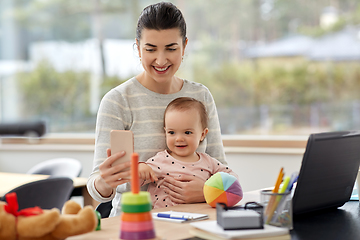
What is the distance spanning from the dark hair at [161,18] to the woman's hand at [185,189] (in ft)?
1.85

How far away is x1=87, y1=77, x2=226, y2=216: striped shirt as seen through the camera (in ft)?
5.22

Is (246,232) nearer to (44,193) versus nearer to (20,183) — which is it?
(44,193)

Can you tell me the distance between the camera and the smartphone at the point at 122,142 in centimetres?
121

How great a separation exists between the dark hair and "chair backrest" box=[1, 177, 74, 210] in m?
0.98

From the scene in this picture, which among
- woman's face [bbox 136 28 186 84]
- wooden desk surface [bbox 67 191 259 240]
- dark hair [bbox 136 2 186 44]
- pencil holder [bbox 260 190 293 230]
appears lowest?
wooden desk surface [bbox 67 191 259 240]

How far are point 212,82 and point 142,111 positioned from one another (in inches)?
93.2

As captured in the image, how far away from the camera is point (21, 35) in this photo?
15.6ft

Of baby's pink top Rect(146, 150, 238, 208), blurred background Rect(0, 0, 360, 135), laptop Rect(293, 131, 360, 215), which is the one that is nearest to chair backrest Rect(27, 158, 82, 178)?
blurred background Rect(0, 0, 360, 135)

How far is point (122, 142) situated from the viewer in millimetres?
1229

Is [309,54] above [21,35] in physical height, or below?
below

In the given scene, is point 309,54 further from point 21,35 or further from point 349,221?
point 21,35

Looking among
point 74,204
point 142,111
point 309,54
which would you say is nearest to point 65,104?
point 309,54

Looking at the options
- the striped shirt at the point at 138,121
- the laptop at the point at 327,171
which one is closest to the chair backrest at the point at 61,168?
the striped shirt at the point at 138,121

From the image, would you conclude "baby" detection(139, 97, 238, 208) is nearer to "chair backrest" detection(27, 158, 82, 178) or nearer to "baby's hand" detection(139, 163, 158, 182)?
"baby's hand" detection(139, 163, 158, 182)
